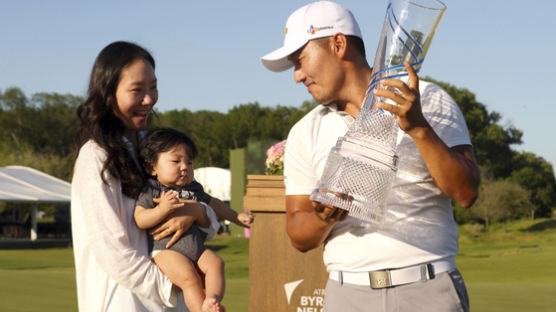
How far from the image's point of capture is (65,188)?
1425 inches

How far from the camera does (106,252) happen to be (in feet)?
8.79

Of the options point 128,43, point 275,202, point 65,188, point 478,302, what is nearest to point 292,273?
point 275,202

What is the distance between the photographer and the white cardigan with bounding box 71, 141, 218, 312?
2.69 m

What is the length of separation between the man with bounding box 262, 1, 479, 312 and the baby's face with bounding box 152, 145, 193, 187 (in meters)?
0.57

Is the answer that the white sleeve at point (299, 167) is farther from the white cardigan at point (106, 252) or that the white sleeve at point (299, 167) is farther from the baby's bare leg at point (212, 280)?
the white cardigan at point (106, 252)

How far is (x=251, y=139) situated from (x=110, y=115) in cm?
6441

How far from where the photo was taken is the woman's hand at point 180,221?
291 centimetres

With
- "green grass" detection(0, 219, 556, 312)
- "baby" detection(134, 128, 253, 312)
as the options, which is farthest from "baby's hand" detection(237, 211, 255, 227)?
"green grass" detection(0, 219, 556, 312)

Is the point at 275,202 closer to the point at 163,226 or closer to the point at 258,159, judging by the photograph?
the point at 163,226

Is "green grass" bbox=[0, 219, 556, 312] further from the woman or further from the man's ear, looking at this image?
the man's ear

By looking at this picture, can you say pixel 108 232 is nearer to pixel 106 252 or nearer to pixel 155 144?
pixel 106 252

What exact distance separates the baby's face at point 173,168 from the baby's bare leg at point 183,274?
37cm

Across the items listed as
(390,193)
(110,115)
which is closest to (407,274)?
(390,193)

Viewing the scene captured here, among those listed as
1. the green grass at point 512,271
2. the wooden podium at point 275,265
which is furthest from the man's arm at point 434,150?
the green grass at point 512,271
